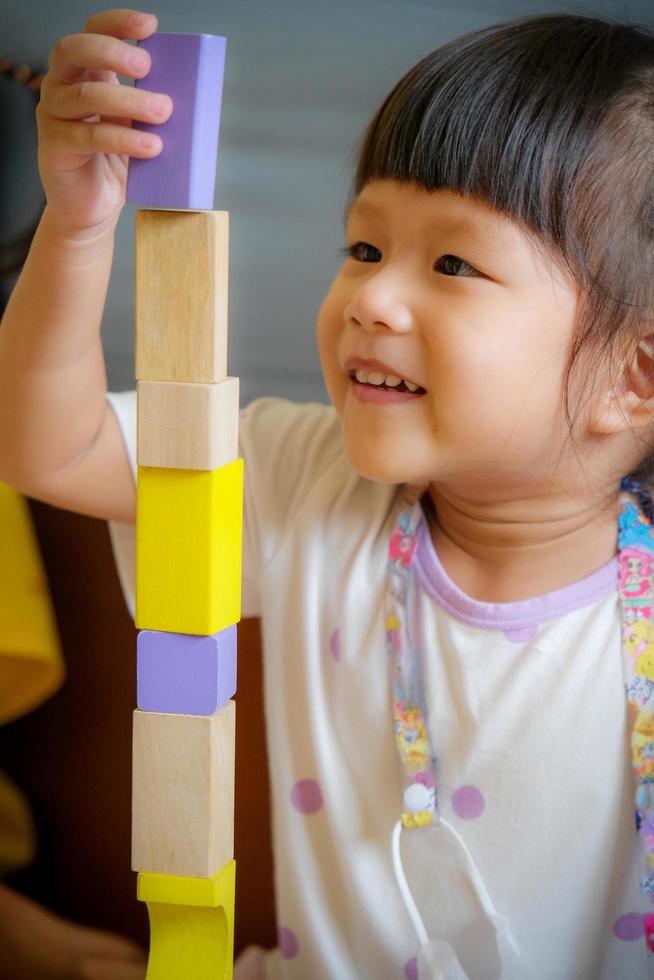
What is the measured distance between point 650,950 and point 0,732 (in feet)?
1.61

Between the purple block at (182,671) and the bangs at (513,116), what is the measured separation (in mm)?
267

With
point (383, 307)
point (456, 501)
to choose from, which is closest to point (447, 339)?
point (383, 307)

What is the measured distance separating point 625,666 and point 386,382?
0.21 m

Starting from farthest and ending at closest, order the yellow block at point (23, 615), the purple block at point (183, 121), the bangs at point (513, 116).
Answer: the yellow block at point (23, 615), the bangs at point (513, 116), the purple block at point (183, 121)

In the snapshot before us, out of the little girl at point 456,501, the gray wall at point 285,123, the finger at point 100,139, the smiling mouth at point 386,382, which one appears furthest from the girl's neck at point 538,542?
the finger at point 100,139

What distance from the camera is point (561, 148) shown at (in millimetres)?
603

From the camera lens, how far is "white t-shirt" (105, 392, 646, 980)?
0.68 m

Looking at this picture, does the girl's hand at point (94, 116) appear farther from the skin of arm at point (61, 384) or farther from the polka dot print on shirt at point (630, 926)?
the polka dot print on shirt at point (630, 926)

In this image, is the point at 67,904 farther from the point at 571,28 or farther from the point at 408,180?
the point at 571,28

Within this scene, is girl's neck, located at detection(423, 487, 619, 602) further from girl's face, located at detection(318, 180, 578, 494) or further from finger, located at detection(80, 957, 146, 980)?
finger, located at detection(80, 957, 146, 980)

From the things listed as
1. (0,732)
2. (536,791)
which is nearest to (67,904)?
(0,732)

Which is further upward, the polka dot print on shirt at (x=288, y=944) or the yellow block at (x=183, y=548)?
the yellow block at (x=183, y=548)

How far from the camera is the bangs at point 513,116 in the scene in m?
0.60

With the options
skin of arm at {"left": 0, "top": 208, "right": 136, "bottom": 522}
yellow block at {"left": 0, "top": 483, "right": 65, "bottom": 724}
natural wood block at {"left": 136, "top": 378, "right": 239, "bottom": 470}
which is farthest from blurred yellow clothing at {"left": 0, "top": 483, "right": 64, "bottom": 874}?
natural wood block at {"left": 136, "top": 378, "right": 239, "bottom": 470}
